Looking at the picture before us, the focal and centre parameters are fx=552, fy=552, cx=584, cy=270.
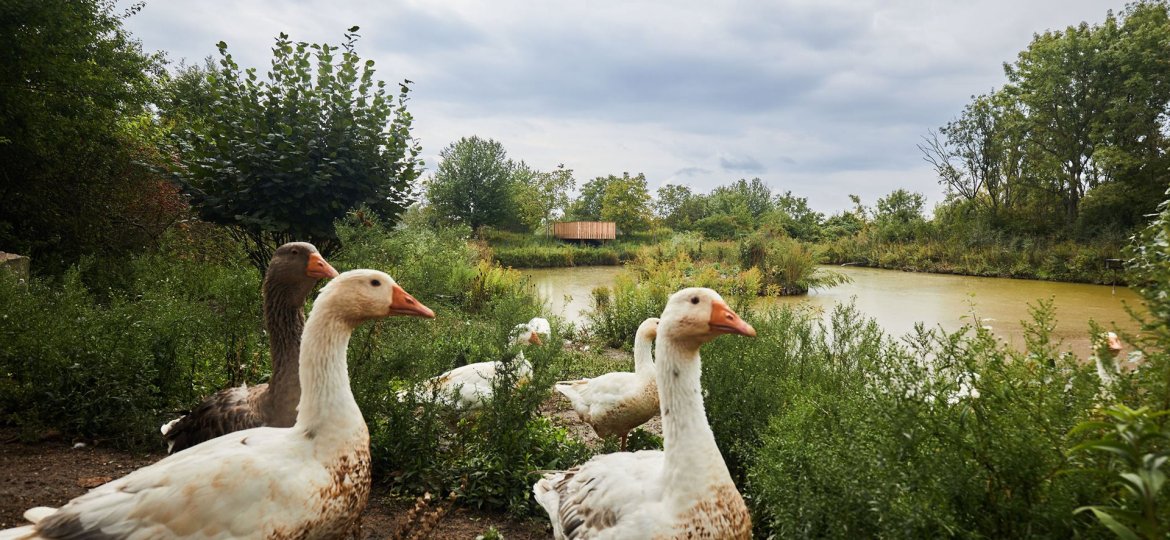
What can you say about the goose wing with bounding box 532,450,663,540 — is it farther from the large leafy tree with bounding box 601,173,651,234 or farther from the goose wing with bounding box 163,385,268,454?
the large leafy tree with bounding box 601,173,651,234

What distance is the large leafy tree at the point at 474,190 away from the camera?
36875 mm

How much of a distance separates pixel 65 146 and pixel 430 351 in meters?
9.25

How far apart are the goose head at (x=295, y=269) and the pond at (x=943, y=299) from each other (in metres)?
7.41

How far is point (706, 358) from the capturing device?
436 cm

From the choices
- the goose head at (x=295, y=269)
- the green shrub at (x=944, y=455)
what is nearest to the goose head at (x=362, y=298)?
the goose head at (x=295, y=269)

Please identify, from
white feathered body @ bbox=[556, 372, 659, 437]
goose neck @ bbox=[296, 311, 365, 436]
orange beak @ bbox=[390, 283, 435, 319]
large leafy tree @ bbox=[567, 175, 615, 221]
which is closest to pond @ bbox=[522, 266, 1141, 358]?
white feathered body @ bbox=[556, 372, 659, 437]

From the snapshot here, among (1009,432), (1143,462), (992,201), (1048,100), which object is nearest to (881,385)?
(1009,432)

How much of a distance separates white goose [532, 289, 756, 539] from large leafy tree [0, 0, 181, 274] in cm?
923

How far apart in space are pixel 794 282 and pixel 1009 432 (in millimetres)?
16867

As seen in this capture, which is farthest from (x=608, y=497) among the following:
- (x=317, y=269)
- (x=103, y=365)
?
(x=103, y=365)

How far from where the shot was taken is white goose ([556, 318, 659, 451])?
4543 millimetres

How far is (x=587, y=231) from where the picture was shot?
35562mm

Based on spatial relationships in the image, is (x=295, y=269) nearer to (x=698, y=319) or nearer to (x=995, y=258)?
(x=698, y=319)

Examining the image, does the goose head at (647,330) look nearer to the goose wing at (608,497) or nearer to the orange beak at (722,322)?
the goose wing at (608,497)
